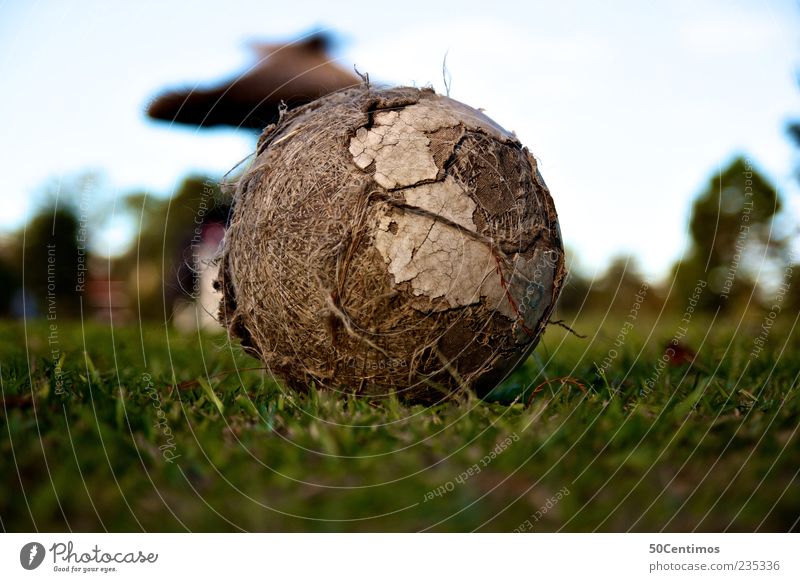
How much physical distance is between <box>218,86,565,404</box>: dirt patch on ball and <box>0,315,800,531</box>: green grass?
0.84 feet

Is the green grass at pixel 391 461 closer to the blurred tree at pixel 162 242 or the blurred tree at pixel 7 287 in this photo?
the blurred tree at pixel 162 242

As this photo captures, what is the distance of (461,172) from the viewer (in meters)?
3.61

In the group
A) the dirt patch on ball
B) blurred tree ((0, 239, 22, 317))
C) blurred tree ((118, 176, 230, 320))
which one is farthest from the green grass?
blurred tree ((0, 239, 22, 317))

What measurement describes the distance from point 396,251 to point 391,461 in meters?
1.05

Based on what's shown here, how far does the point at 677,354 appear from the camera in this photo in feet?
18.0

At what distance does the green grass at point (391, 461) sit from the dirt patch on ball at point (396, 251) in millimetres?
256

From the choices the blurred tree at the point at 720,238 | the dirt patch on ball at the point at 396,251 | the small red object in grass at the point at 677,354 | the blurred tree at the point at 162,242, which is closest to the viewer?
the dirt patch on ball at the point at 396,251

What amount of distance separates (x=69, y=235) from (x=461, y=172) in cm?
1801

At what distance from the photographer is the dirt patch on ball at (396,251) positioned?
348 centimetres

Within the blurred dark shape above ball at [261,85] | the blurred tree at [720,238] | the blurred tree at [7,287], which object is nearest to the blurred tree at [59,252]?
the blurred tree at [7,287]
